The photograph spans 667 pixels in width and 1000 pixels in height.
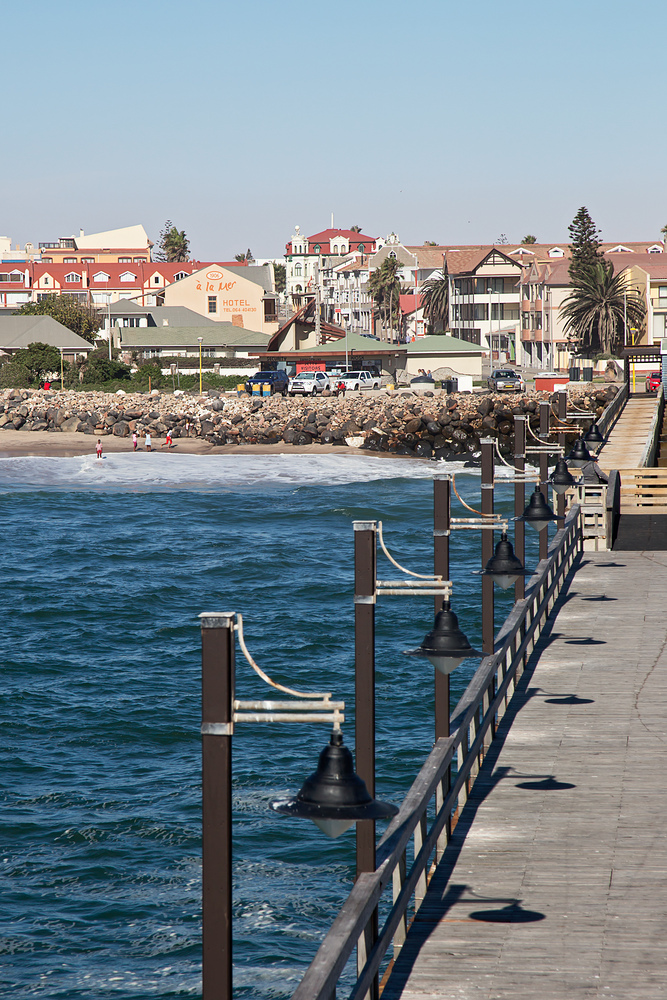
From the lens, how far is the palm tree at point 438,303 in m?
142

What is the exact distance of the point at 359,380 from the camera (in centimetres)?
9400

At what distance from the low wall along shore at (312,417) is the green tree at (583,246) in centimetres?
2683

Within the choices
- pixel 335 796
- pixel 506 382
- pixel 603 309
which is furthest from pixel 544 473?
pixel 603 309

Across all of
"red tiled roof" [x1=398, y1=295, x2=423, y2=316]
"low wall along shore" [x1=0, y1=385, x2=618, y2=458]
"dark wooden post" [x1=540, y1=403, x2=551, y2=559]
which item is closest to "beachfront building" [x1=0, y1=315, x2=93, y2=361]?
"low wall along shore" [x1=0, y1=385, x2=618, y2=458]

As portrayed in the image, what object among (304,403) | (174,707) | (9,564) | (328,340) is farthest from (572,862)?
(328,340)

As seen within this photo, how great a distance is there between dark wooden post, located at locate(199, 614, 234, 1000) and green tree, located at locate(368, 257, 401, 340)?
511 ft

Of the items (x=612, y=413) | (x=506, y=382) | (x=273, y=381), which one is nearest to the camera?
(x=612, y=413)

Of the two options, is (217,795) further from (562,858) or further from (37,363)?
(37,363)

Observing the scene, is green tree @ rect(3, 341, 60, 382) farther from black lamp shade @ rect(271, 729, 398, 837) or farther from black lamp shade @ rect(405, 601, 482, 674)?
black lamp shade @ rect(271, 729, 398, 837)

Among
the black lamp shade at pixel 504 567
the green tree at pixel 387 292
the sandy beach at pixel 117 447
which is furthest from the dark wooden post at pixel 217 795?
the green tree at pixel 387 292

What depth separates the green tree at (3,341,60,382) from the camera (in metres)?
106

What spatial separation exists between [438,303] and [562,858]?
13606 centimetres

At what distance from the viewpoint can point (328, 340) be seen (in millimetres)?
120500

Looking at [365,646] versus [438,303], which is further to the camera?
[438,303]
